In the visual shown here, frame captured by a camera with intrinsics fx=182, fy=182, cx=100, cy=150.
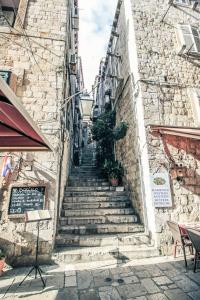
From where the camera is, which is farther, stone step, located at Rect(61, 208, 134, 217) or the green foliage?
the green foliage

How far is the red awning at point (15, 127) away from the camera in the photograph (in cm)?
213

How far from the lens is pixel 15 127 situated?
9.80ft

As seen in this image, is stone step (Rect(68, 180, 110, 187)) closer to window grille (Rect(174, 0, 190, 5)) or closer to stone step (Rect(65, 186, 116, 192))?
stone step (Rect(65, 186, 116, 192))

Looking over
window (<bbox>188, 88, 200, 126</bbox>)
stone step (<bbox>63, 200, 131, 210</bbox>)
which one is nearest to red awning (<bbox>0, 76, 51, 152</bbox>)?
stone step (<bbox>63, 200, 131, 210</bbox>)

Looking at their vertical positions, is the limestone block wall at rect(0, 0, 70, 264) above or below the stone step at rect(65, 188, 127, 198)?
above

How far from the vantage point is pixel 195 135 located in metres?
5.07

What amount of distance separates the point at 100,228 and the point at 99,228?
32 millimetres

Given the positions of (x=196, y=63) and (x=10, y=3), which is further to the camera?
(x=196, y=63)

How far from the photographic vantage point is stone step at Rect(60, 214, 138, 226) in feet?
19.9

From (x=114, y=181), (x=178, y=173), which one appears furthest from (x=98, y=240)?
(x=114, y=181)

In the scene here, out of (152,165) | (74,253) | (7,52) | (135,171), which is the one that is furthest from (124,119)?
(74,253)

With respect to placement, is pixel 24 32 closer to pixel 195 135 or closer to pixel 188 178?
pixel 195 135

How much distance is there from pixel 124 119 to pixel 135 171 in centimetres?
279

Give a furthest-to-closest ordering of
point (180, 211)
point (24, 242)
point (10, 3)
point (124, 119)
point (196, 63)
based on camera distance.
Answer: point (124, 119)
point (196, 63)
point (10, 3)
point (180, 211)
point (24, 242)
